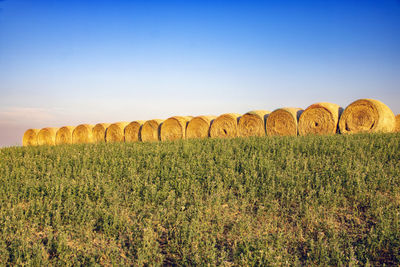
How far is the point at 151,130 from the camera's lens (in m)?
14.3

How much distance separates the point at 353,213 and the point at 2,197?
6561 millimetres

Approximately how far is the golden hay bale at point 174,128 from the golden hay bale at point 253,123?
2930 millimetres

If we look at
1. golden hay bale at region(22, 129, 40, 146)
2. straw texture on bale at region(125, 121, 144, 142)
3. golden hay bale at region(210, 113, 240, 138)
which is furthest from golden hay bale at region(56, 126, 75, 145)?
golden hay bale at region(210, 113, 240, 138)

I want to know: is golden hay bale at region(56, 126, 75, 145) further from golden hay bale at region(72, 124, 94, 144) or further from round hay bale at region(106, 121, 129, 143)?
round hay bale at region(106, 121, 129, 143)

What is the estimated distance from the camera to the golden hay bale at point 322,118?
33.2ft

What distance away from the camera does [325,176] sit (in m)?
5.48

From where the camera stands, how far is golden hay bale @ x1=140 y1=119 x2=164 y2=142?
46.2 ft

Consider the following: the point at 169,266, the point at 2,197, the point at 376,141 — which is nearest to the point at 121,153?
the point at 2,197

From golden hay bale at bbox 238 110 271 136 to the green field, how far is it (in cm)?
447

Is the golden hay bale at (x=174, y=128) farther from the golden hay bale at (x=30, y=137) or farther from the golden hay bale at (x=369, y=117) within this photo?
the golden hay bale at (x=30, y=137)

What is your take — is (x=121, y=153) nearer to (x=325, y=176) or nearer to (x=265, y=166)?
(x=265, y=166)

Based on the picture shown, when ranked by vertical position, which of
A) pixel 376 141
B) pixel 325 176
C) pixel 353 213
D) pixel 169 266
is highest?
pixel 376 141

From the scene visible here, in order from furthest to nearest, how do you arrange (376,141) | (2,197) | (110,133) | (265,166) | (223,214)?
(110,133) → (376,141) → (265,166) → (2,197) → (223,214)

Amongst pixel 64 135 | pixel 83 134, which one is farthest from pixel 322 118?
pixel 64 135
